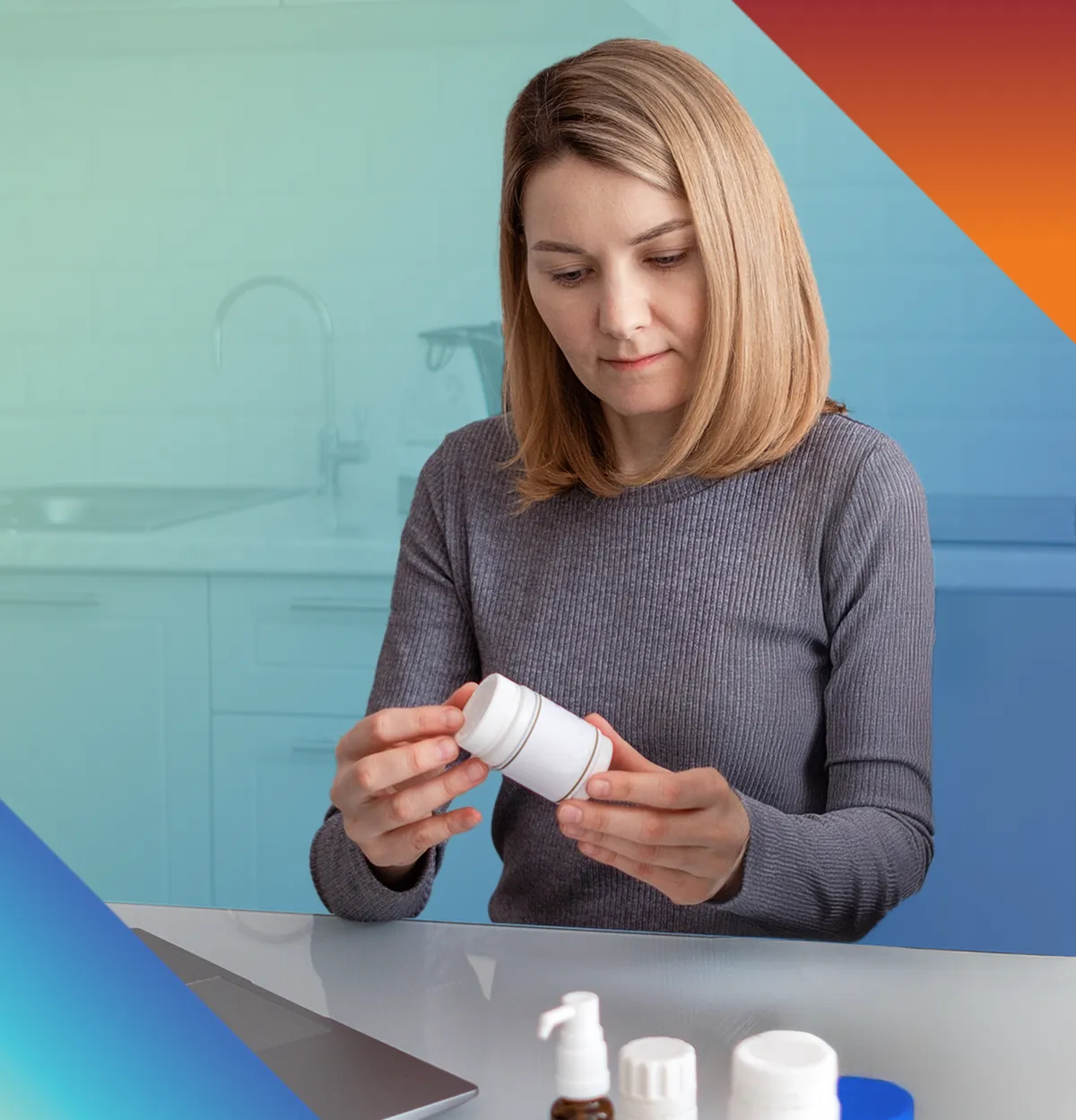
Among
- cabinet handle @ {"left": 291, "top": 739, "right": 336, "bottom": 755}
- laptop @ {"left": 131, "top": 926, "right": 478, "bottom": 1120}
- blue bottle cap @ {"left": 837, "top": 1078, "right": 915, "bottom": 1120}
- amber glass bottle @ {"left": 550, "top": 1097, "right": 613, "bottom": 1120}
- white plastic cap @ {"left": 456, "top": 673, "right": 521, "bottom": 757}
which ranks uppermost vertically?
white plastic cap @ {"left": 456, "top": 673, "right": 521, "bottom": 757}

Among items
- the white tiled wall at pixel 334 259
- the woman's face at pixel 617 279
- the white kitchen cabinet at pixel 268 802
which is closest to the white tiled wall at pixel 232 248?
the white tiled wall at pixel 334 259

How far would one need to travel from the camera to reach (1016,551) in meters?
1.99

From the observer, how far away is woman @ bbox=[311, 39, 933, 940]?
3.62ft

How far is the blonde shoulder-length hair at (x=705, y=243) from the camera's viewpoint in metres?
1.13

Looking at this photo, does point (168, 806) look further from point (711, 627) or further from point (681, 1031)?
point (681, 1031)

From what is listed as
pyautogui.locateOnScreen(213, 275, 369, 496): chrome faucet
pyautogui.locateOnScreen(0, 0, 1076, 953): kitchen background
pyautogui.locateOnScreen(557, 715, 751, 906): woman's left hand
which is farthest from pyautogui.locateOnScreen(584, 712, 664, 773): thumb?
pyautogui.locateOnScreen(213, 275, 369, 496): chrome faucet

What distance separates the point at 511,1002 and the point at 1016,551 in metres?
1.34

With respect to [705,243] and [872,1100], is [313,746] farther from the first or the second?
[872,1100]

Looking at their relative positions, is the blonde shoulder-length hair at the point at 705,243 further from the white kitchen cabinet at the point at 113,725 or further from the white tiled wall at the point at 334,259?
the white kitchen cabinet at the point at 113,725

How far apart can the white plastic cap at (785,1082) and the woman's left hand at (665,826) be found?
368 mm

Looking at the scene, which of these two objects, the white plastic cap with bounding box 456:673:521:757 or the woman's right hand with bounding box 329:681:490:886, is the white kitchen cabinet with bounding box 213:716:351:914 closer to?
the woman's right hand with bounding box 329:681:490:886

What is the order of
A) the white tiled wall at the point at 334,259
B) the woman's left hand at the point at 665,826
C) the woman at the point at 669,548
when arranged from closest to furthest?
the woman's left hand at the point at 665,826, the woman at the point at 669,548, the white tiled wall at the point at 334,259

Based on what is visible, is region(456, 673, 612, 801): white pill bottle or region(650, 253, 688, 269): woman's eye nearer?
region(456, 673, 612, 801): white pill bottle

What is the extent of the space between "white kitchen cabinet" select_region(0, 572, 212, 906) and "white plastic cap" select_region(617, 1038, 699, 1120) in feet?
6.53
